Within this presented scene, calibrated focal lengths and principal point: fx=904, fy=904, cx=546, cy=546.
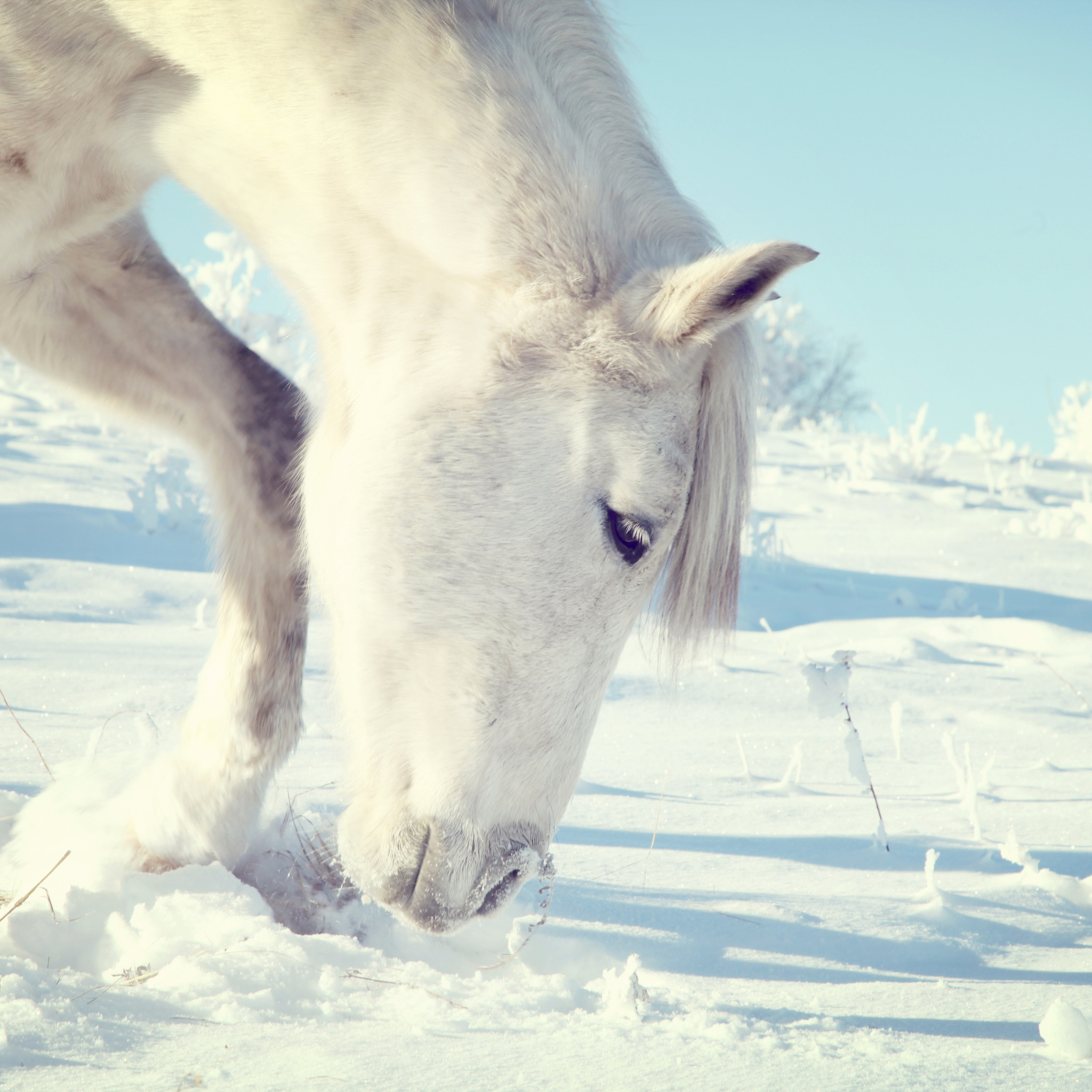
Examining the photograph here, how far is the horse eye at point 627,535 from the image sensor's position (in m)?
1.52

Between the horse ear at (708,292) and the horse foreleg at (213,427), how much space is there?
959mm

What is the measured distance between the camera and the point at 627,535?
59.9 inches

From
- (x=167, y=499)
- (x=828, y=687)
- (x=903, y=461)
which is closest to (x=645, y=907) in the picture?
(x=828, y=687)

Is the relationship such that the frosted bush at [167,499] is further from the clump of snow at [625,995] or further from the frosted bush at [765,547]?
the clump of snow at [625,995]

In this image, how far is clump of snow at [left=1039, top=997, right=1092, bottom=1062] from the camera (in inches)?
47.8

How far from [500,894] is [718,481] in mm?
796

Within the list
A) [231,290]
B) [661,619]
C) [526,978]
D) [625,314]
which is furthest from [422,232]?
[231,290]

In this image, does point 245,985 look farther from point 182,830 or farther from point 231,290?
point 231,290

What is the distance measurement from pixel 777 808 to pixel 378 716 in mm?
1290

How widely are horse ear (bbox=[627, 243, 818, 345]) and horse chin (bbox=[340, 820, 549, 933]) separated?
87 cm

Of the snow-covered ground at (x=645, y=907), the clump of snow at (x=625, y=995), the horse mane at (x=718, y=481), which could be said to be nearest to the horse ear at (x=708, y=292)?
the horse mane at (x=718, y=481)

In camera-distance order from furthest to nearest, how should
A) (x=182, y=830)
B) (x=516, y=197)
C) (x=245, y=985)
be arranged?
(x=182, y=830), (x=516, y=197), (x=245, y=985)

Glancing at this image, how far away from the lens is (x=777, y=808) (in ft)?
7.94

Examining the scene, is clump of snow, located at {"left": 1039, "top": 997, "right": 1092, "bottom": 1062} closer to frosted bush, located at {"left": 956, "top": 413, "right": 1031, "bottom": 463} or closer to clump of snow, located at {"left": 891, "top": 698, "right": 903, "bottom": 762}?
clump of snow, located at {"left": 891, "top": 698, "right": 903, "bottom": 762}
